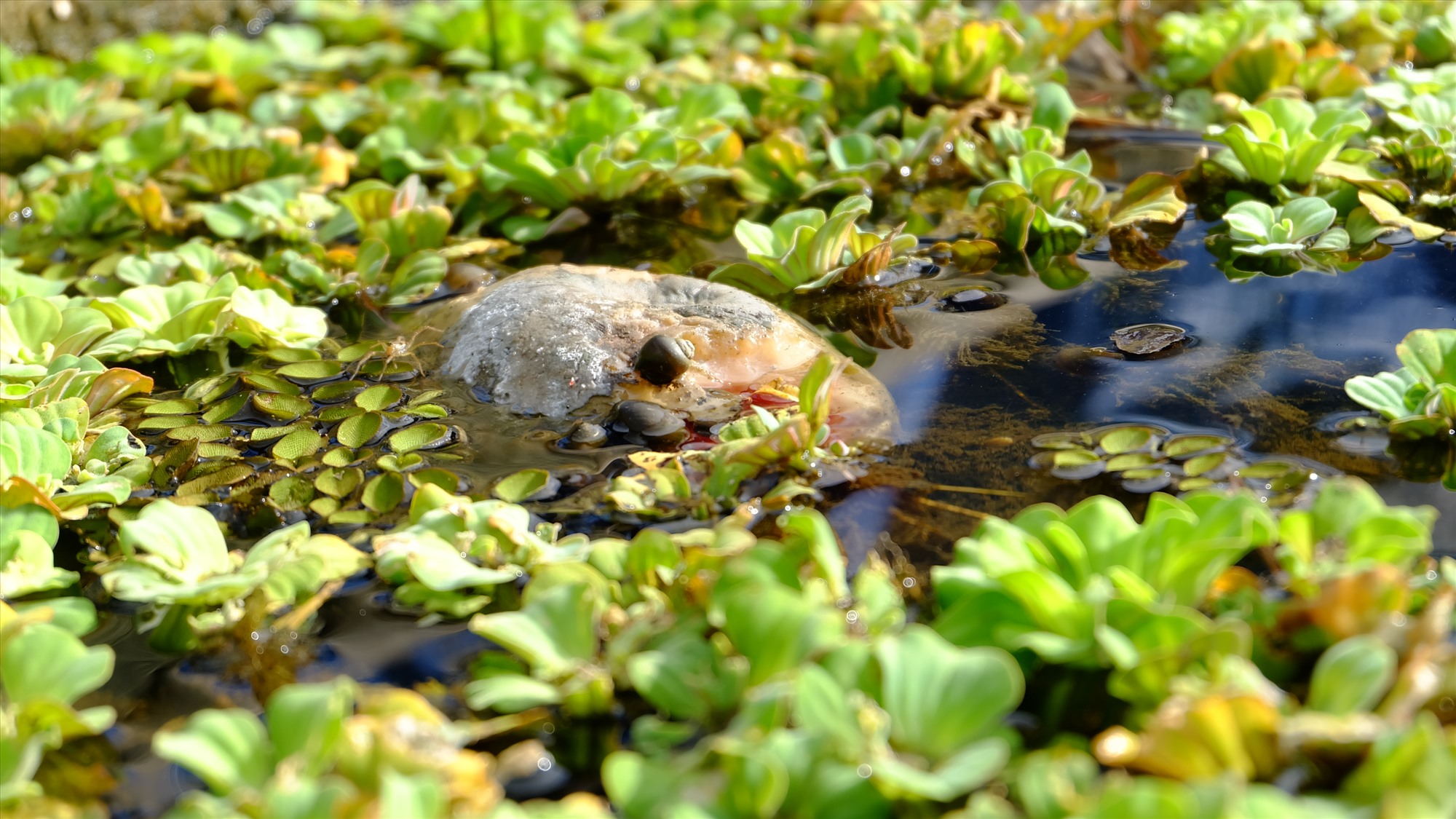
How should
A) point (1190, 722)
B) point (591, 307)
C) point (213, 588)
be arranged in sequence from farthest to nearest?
1. point (591, 307)
2. point (213, 588)
3. point (1190, 722)

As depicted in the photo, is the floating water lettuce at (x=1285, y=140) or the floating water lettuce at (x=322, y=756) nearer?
the floating water lettuce at (x=322, y=756)

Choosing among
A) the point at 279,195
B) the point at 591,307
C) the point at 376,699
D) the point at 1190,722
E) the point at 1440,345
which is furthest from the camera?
the point at 279,195

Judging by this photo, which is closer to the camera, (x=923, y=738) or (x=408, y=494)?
(x=923, y=738)

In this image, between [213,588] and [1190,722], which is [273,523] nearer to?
[213,588]

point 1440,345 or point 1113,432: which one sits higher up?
point 1440,345

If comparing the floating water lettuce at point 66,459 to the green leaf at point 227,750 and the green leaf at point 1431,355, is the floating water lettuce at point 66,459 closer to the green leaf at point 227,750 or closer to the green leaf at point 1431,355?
the green leaf at point 227,750

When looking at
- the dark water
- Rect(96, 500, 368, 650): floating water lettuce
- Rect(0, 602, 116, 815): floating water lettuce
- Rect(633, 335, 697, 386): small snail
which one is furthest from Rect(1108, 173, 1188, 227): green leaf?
Rect(0, 602, 116, 815): floating water lettuce

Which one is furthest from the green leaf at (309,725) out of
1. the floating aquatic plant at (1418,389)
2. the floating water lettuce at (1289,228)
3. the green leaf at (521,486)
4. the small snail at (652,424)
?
the floating water lettuce at (1289,228)

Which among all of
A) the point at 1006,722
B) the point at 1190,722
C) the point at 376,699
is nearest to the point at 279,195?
the point at 376,699
